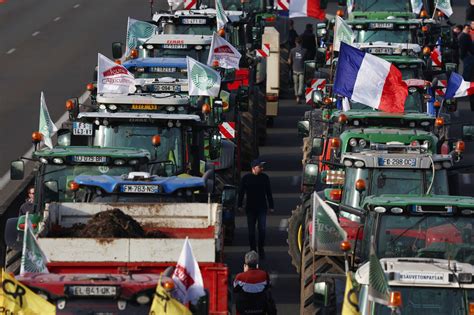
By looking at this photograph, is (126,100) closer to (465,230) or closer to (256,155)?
(256,155)

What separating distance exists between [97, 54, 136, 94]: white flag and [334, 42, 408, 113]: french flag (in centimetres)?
406

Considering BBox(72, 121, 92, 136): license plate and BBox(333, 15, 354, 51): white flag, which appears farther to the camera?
BBox(333, 15, 354, 51): white flag

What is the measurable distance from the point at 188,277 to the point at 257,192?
11164 millimetres

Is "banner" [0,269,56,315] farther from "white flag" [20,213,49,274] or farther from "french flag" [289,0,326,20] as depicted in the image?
"french flag" [289,0,326,20]

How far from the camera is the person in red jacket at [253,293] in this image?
69.0 ft

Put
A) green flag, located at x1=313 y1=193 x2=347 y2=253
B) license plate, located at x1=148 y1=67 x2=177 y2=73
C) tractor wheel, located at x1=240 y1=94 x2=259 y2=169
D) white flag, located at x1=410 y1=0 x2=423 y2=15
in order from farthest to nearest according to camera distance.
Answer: white flag, located at x1=410 y1=0 x2=423 y2=15
tractor wheel, located at x1=240 y1=94 x2=259 y2=169
license plate, located at x1=148 y1=67 x2=177 y2=73
green flag, located at x1=313 y1=193 x2=347 y2=253

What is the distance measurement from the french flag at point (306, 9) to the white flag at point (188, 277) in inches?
957

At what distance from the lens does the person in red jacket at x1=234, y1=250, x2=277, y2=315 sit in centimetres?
2103

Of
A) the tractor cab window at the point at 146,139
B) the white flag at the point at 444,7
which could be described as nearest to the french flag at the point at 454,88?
the tractor cab window at the point at 146,139

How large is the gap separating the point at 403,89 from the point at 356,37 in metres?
9.74

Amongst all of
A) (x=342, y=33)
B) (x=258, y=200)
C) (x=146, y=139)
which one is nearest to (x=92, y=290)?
(x=146, y=139)

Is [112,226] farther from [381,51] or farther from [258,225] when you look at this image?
[381,51]

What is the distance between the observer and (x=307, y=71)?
A: 125ft

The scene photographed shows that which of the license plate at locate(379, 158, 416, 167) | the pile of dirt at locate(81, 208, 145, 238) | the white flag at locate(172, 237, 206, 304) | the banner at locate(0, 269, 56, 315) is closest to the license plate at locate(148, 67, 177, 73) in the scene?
the license plate at locate(379, 158, 416, 167)
